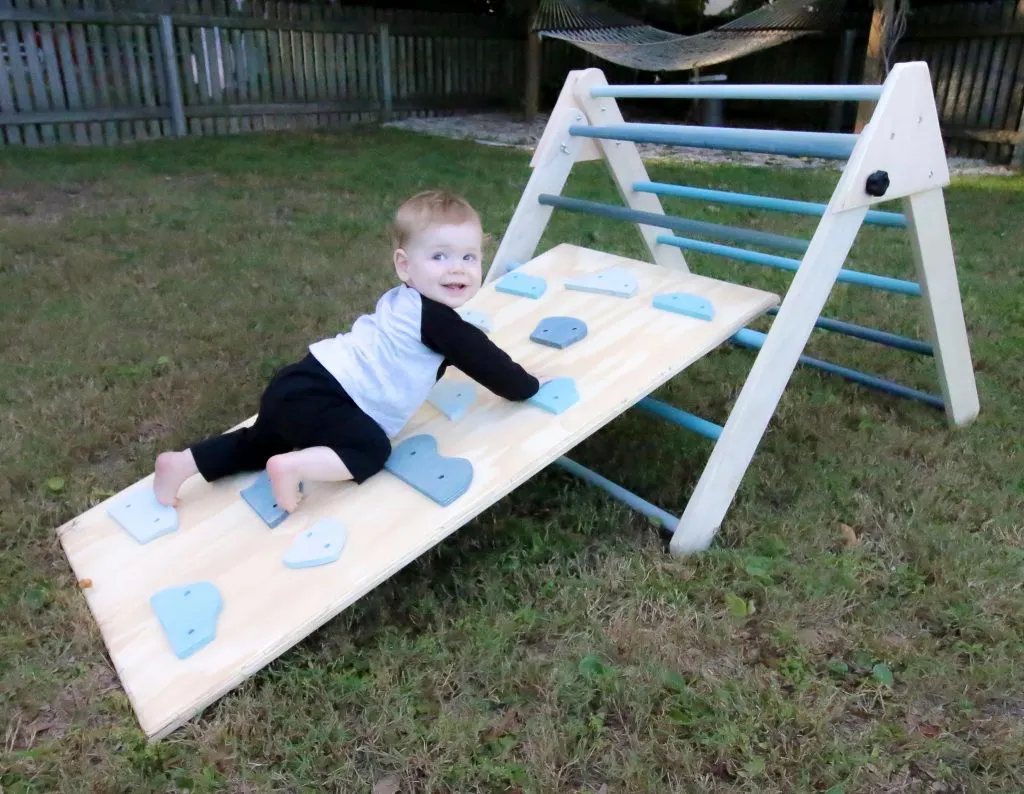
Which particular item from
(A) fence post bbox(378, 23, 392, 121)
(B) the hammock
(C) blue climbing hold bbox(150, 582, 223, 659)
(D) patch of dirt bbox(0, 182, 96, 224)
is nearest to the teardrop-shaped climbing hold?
(C) blue climbing hold bbox(150, 582, 223, 659)

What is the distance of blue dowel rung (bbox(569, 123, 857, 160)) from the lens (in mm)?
2189

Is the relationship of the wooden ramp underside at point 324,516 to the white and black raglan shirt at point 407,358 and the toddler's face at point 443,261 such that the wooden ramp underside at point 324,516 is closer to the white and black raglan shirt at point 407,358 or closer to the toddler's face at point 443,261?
the white and black raglan shirt at point 407,358

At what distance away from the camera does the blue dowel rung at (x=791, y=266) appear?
2.62 metres

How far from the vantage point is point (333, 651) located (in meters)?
1.87

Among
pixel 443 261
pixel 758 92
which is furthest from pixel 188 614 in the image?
pixel 758 92

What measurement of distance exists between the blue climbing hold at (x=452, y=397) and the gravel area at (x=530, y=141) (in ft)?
17.3

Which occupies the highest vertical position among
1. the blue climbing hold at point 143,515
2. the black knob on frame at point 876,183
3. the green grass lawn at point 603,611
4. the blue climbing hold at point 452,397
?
the black knob on frame at point 876,183

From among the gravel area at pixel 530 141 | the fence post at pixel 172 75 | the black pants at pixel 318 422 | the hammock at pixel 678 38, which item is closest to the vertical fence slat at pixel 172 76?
the fence post at pixel 172 75

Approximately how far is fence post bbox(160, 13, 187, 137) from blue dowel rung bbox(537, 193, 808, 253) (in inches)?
311

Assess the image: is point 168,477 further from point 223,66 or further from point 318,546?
point 223,66

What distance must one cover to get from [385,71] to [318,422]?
10232 millimetres

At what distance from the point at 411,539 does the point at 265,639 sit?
374 millimetres

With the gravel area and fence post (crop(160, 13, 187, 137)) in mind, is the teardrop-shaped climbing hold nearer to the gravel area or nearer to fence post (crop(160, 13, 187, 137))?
the gravel area

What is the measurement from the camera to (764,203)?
2.86m
